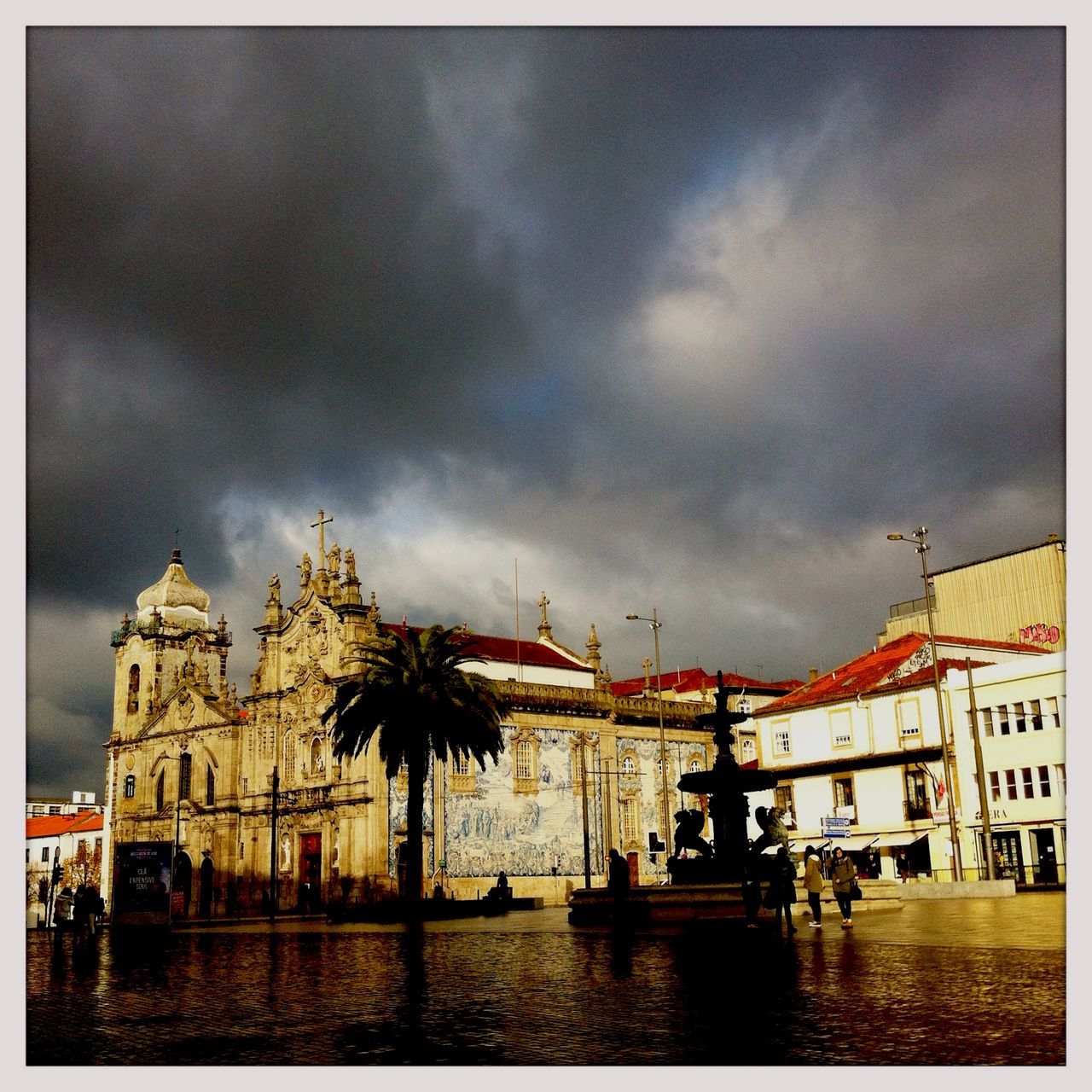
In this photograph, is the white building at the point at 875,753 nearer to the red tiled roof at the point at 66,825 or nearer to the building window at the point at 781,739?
the building window at the point at 781,739

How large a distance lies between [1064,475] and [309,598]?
5557 centimetres

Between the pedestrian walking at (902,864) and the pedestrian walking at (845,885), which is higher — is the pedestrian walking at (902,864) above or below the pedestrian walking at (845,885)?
below

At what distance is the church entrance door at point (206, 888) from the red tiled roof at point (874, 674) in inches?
1231

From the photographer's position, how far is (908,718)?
177 ft

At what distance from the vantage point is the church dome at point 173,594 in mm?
88250

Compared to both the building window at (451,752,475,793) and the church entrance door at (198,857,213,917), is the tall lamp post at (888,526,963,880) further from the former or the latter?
the church entrance door at (198,857,213,917)

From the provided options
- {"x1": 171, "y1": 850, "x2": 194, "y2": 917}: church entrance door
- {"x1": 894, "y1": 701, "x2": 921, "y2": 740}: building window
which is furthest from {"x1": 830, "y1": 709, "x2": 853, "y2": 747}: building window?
{"x1": 171, "y1": 850, "x2": 194, "y2": 917}: church entrance door

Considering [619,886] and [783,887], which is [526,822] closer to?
[619,886]

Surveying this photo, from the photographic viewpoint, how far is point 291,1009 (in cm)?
1300

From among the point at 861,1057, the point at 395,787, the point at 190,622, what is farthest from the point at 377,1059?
the point at 190,622

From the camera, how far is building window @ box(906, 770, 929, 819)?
52.2 meters

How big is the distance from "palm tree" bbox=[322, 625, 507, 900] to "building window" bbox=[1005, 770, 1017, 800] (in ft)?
65.4

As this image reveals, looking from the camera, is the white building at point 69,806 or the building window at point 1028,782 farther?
the white building at point 69,806

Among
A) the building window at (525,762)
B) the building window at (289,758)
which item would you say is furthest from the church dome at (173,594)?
the building window at (525,762)
